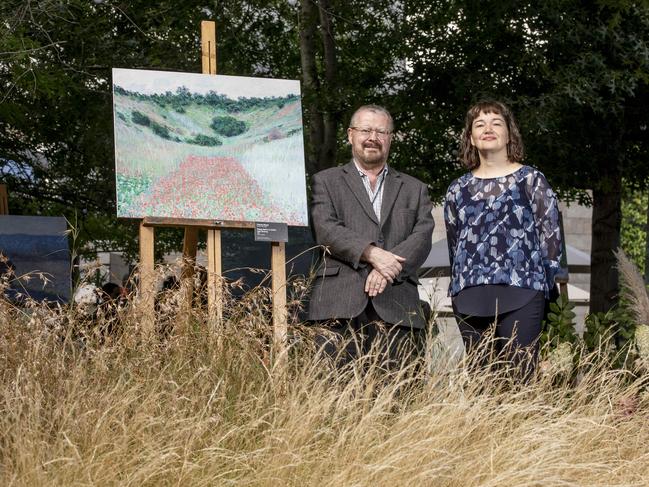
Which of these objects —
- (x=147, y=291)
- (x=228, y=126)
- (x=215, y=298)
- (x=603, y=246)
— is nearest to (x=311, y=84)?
(x=603, y=246)

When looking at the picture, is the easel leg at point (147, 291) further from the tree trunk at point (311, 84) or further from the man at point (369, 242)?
the tree trunk at point (311, 84)

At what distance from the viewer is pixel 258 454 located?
12.3ft

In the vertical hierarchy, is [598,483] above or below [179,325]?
below

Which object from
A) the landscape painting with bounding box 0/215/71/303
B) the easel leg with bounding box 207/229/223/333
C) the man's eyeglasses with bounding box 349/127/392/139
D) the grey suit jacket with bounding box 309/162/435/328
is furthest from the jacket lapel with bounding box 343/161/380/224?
the landscape painting with bounding box 0/215/71/303

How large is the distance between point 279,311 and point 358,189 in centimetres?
70

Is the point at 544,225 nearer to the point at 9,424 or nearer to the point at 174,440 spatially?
the point at 174,440

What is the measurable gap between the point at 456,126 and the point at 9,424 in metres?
7.30

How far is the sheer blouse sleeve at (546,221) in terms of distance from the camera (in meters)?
4.77

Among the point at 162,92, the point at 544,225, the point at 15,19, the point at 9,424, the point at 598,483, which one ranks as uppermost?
the point at 15,19

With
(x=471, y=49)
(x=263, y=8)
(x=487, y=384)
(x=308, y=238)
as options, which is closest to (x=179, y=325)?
(x=487, y=384)

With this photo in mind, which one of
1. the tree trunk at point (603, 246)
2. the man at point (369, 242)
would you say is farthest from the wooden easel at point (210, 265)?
the tree trunk at point (603, 246)

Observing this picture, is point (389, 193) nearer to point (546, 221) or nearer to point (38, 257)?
point (546, 221)

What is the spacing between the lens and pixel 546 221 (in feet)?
→ 15.7

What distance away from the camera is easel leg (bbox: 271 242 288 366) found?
4.46 meters
